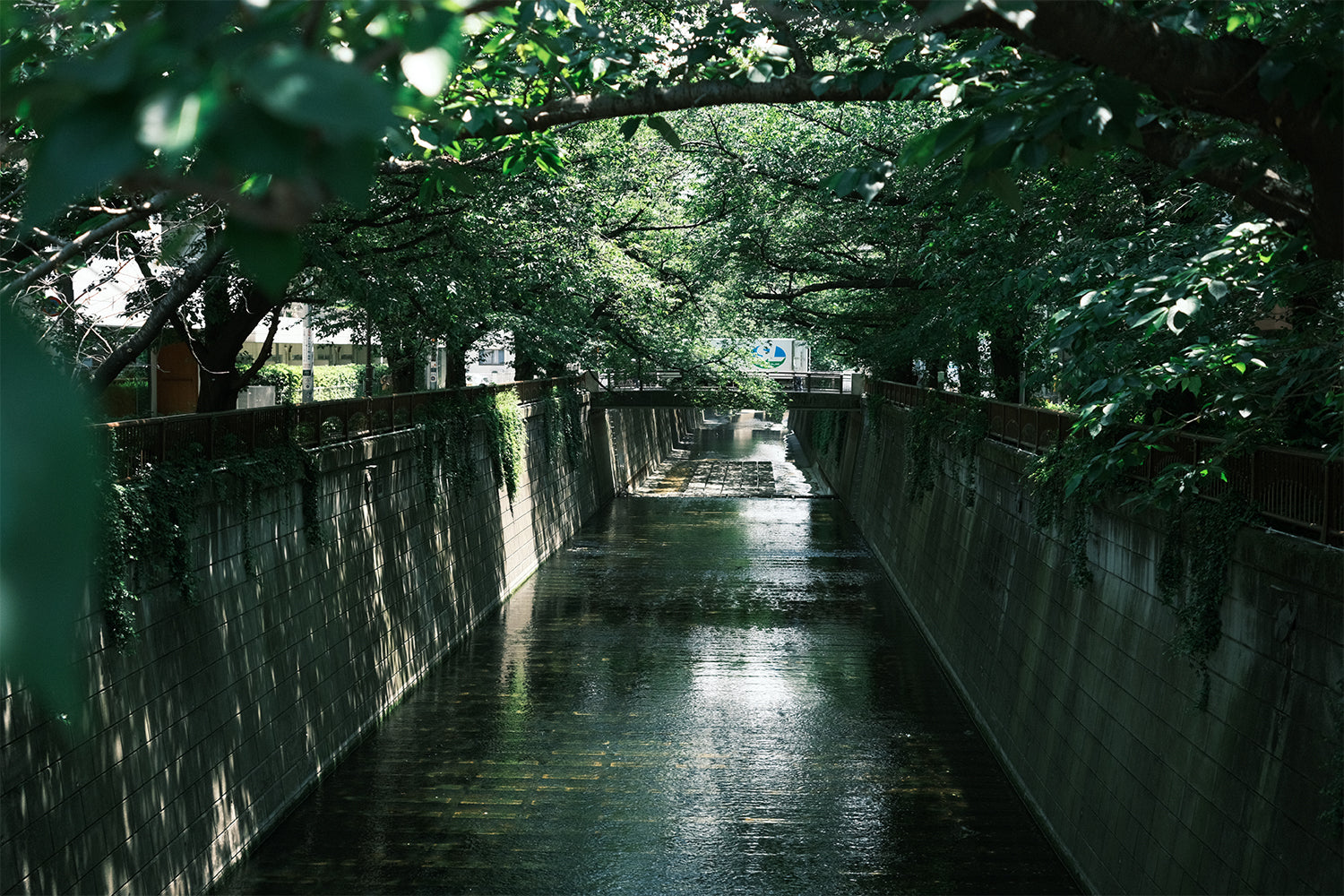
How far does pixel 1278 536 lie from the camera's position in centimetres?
820

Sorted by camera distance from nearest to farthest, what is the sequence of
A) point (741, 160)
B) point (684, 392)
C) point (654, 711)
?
point (654, 711) < point (741, 160) < point (684, 392)

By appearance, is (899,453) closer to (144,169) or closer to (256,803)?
(256,803)

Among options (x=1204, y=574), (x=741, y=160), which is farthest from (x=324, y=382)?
(x=1204, y=574)

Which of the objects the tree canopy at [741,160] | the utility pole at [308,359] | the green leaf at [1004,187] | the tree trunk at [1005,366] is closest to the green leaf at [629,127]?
the tree canopy at [741,160]

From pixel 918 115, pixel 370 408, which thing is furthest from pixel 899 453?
pixel 370 408

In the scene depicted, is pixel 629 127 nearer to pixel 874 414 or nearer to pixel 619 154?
pixel 619 154

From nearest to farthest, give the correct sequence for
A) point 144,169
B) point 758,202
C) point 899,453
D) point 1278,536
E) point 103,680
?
point 144,169, point 1278,536, point 103,680, point 758,202, point 899,453

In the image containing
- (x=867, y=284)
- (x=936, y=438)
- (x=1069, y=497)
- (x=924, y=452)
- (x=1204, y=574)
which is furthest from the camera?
(x=867, y=284)

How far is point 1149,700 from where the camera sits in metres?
10.3

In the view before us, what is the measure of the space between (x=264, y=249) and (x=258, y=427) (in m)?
12.4

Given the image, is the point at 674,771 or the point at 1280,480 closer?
the point at 1280,480

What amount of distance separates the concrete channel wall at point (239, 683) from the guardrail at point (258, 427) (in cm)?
31

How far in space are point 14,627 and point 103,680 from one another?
9.18m

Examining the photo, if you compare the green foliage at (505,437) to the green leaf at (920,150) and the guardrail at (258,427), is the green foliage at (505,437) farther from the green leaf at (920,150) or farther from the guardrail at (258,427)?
the green leaf at (920,150)
